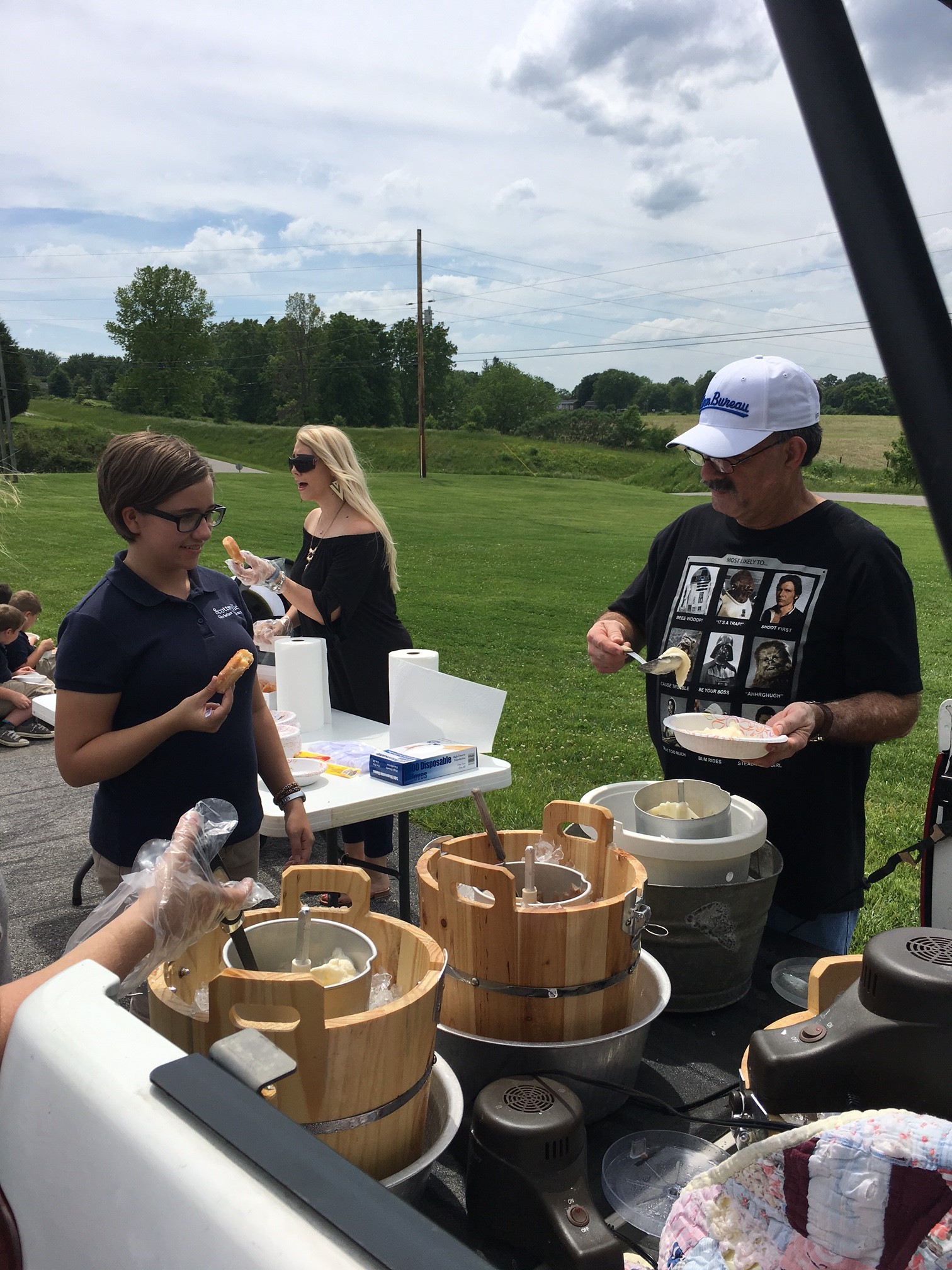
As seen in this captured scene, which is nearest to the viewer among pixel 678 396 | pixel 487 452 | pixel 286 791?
pixel 286 791

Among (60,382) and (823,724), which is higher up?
(60,382)

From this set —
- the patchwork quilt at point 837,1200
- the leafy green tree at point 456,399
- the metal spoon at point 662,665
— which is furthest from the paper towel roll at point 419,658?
the leafy green tree at point 456,399

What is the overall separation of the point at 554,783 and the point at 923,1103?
559cm

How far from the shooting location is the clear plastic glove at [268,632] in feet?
11.6

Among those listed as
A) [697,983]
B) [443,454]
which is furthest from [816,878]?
[443,454]

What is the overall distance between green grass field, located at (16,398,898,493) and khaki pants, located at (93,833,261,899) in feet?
126

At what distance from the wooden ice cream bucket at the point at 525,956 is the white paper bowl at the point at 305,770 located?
1455 mm

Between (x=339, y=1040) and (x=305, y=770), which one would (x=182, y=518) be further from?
(x=339, y=1040)

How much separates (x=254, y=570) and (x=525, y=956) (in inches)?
116

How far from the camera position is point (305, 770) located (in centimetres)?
285

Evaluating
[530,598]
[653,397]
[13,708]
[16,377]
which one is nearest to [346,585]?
[13,708]

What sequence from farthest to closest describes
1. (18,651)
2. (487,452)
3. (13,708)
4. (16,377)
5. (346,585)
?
(487,452), (16,377), (18,651), (13,708), (346,585)

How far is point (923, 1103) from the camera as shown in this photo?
904mm

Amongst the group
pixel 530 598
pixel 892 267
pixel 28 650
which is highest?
pixel 892 267
